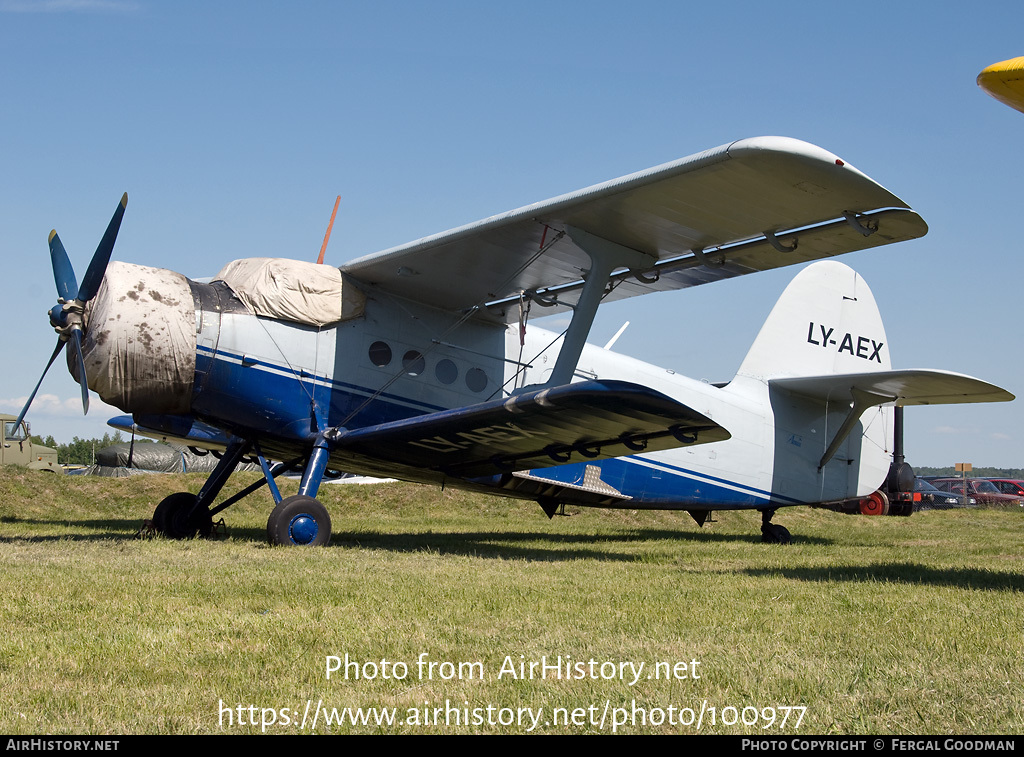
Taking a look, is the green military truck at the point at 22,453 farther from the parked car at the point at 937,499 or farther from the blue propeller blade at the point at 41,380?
the parked car at the point at 937,499

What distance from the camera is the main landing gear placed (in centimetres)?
833

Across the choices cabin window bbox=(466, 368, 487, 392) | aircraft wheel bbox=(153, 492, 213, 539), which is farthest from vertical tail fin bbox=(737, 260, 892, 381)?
aircraft wheel bbox=(153, 492, 213, 539)

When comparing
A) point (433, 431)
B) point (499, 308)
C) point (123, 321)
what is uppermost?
point (499, 308)

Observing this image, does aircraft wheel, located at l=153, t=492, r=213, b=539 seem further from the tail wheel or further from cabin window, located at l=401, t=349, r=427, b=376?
the tail wheel

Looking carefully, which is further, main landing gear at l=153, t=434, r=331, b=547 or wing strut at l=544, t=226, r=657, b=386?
wing strut at l=544, t=226, r=657, b=386

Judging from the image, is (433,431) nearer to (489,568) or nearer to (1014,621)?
(489,568)

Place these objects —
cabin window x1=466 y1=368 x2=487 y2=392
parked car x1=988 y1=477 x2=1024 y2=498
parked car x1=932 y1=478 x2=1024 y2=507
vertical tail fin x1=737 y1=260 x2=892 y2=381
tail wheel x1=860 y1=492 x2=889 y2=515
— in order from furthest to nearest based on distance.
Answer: parked car x1=988 y1=477 x2=1024 y2=498
parked car x1=932 y1=478 x2=1024 y2=507
tail wheel x1=860 y1=492 x2=889 y2=515
vertical tail fin x1=737 y1=260 x2=892 y2=381
cabin window x1=466 y1=368 x2=487 y2=392

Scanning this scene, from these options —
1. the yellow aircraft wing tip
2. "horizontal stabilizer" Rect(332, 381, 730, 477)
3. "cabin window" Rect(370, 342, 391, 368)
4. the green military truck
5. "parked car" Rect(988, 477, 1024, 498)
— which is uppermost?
the yellow aircraft wing tip

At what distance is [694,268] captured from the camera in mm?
9672

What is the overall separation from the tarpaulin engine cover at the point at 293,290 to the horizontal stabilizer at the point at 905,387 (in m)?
6.32

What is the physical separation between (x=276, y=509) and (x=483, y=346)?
3.26 meters

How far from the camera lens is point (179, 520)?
33.2 ft
